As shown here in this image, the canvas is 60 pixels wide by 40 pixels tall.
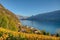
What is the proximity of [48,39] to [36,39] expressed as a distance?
0.75 m

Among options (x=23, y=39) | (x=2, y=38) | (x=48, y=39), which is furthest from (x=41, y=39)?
(x=2, y=38)

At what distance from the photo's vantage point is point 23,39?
9703 millimetres

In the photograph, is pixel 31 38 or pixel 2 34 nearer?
pixel 31 38

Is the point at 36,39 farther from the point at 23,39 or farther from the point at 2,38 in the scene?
the point at 2,38

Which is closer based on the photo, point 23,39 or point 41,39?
point 23,39

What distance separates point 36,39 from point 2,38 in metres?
1.53

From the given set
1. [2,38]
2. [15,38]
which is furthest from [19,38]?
[2,38]

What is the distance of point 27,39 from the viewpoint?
10.1m

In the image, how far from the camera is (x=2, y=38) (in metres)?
10.4

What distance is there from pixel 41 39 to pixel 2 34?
1.92 metres

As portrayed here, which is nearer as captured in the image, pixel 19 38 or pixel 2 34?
pixel 19 38

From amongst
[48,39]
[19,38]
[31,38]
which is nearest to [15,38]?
[19,38]

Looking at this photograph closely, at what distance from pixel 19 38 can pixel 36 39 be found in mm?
766

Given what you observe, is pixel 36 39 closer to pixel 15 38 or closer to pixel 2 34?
pixel 15 38
